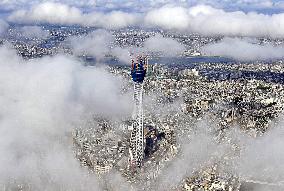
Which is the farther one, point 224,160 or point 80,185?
point 224,160

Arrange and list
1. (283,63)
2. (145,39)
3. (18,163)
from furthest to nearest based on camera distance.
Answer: (145,39)
(283,63)
(18,163)

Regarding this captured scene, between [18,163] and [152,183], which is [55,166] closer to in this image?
[18,163]

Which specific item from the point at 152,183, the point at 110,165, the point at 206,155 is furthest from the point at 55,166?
the point at 206,155

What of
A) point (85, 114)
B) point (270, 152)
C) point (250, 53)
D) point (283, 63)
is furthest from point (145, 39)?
point (270, 152)

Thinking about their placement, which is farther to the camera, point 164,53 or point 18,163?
point 164,53

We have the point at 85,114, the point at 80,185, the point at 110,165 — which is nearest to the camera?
the point at 80,185

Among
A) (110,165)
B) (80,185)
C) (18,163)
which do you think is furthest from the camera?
(18,163)

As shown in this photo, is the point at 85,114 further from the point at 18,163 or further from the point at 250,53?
the point at 250,53

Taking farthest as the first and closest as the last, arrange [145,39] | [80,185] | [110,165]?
[145,39] < [110,165] < [80,185]
